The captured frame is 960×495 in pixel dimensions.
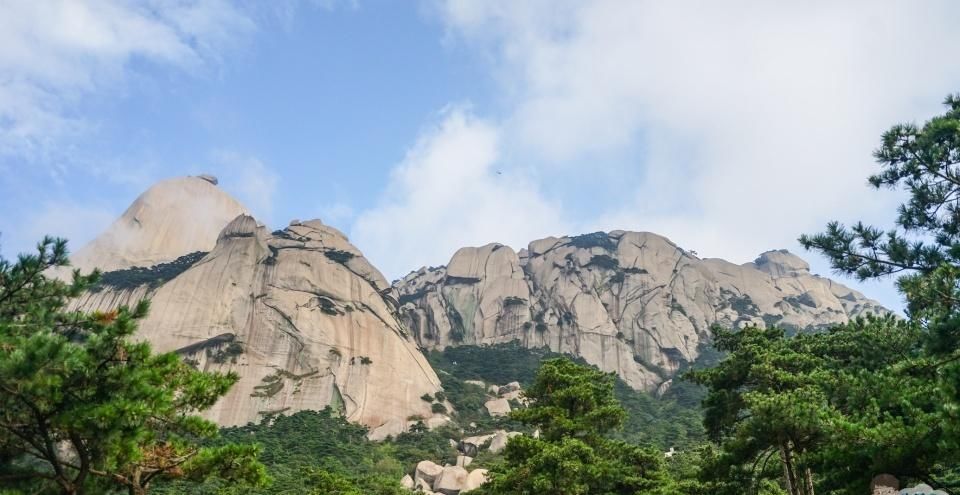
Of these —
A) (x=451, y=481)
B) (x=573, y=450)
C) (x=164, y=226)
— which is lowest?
(x=573, y=450)

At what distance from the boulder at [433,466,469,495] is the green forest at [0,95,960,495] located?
72.5 feet

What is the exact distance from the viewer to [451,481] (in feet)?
124

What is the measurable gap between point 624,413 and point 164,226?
68905mm

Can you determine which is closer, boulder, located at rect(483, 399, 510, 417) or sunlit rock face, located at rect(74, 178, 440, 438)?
sunlit rock face, located at rect(74, 178, 440, 438)

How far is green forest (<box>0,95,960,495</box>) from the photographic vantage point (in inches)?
233

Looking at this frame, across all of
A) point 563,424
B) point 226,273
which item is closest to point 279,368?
point 226,273

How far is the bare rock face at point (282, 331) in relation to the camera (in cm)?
4778

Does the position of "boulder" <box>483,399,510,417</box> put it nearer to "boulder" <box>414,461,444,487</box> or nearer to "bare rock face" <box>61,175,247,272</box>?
"boulder" <box>414,461,444,487</box>

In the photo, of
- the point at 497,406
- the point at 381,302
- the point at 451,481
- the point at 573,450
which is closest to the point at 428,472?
the point at 451,481

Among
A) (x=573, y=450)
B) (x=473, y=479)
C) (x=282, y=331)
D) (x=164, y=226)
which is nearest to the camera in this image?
(x=573, y=450)

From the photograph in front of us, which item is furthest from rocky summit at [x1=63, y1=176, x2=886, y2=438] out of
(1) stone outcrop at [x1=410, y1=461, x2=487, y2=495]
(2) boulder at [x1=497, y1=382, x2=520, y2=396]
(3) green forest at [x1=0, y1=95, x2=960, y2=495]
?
(3) green forest at [x1=0, y1=95, x2=960, y2=495]

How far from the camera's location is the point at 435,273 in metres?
89.8

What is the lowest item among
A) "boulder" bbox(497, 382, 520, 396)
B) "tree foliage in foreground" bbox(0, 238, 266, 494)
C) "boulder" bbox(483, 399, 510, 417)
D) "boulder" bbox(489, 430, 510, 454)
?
"tree foliage in foreground" bbox(0, 238, 266, 494)

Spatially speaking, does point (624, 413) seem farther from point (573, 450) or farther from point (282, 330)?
point (282, 330)
